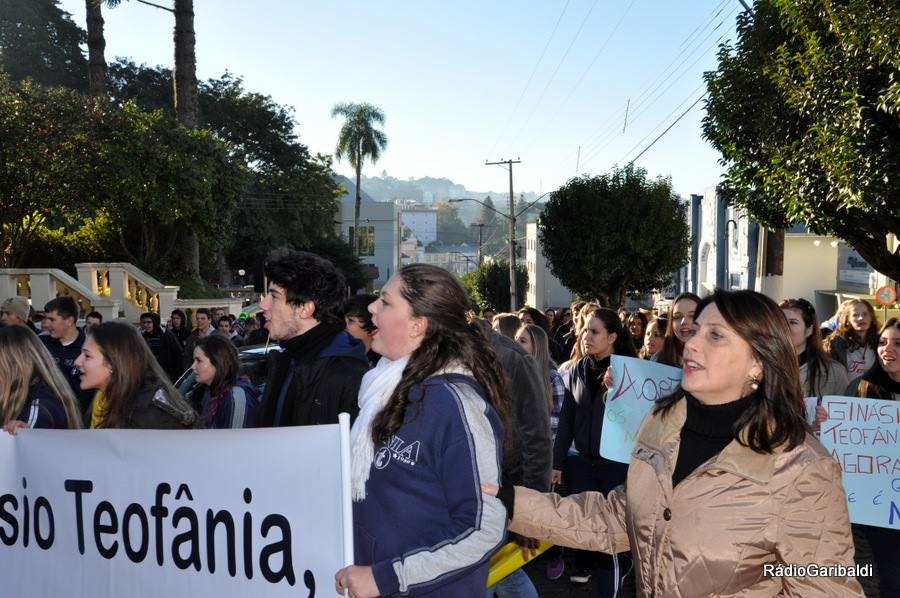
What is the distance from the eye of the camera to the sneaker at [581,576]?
6.14 meters

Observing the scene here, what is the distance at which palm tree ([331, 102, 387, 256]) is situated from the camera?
6969cm

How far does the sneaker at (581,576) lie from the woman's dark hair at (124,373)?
3439mm

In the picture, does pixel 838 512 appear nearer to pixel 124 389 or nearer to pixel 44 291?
pixel 124 389

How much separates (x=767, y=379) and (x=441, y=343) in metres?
1.00

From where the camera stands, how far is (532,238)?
90.7 m

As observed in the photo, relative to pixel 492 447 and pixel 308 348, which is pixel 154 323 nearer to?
pixel 308 348

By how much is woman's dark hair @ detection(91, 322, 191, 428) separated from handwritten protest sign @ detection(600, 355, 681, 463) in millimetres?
2612

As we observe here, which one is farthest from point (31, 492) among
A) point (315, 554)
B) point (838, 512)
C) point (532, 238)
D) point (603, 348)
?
point (532, 238)

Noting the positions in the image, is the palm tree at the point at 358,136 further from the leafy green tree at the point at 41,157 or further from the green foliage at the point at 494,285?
the leafy green tree at the point at 41,157

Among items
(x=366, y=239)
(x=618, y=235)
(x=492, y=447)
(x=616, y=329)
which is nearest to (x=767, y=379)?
(x=492, y=447)

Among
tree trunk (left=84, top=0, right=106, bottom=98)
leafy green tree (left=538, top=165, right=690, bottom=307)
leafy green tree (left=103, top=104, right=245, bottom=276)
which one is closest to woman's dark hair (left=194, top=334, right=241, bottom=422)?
leafy green tree (left=103, top=104, right=245, bottom=276)

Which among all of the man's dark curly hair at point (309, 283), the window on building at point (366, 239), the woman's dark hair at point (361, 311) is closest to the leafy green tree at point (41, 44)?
the woman's dark hair at point (361, 311)

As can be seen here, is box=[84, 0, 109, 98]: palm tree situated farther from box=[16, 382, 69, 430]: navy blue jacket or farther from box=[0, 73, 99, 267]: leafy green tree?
box=[16, 382, 69, 430]: navy blue jacket

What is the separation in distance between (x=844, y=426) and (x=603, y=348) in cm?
166
